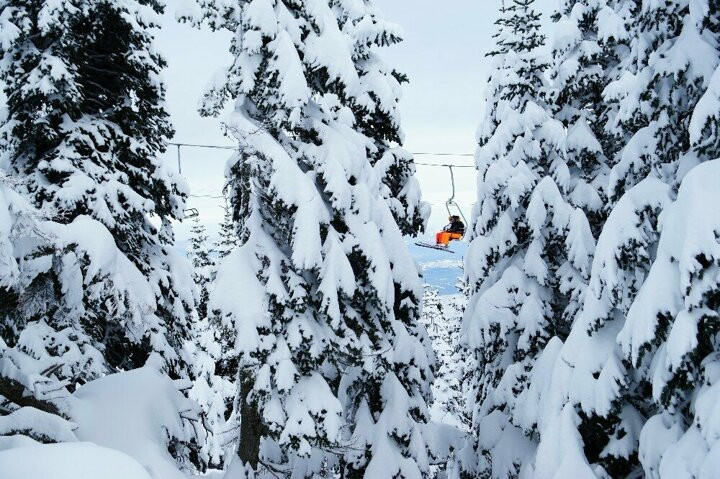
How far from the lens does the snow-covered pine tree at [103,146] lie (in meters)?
9.04

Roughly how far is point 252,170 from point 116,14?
4.86 m

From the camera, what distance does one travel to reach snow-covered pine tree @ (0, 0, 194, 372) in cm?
904

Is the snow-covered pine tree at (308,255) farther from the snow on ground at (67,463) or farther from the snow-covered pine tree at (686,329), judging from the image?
the snow on ground at (67,463)

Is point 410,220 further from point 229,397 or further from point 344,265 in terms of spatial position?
point 229,397

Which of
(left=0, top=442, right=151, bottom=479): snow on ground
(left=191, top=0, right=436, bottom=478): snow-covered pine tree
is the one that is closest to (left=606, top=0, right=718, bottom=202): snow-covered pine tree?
(left=191, top=0, right=436, bottom=478): snow-covered pine tree

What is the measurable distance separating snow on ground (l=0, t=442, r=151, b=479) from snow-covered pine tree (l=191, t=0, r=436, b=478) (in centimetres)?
517

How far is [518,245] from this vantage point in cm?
1348

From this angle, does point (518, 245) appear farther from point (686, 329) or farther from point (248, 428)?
point (686, 329)

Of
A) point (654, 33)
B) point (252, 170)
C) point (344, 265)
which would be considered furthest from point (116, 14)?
point (654, 33)

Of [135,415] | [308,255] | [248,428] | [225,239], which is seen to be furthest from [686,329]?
[225,239]

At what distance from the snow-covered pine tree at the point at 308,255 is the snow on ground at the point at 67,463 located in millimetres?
5171

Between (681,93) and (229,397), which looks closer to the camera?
(681,93)

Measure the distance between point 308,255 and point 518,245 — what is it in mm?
7300

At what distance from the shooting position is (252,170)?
335 inches
